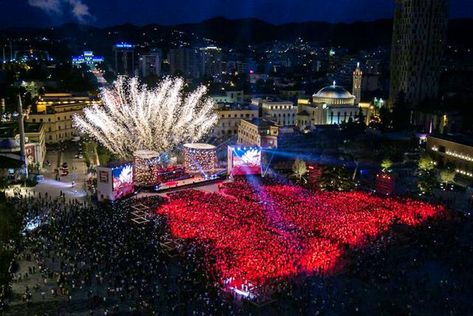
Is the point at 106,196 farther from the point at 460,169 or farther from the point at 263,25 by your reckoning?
the point at 263,25

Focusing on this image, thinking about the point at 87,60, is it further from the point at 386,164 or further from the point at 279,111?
the point at 386,164

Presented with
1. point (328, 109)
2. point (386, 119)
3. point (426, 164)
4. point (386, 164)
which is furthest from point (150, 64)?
point (426, 164)

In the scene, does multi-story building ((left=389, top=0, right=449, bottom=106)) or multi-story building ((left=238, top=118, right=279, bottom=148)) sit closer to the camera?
multi-story building ((left=238, top=118, right=279, bottom=148))

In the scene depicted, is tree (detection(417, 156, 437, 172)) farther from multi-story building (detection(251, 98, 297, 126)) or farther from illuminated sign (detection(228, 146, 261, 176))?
multi-story building (detection(251, 98, 297, 126))

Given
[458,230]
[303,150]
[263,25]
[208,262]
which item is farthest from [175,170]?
[263,25]

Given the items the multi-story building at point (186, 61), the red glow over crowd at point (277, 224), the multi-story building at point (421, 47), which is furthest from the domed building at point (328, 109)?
the multi-story building at point (186, 61)

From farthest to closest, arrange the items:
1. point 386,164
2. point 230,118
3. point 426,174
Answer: point 230,118
point 386,164
point 426,174

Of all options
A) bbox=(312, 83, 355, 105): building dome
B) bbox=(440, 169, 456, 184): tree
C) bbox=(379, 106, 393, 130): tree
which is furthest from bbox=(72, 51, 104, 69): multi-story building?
bbox=(440, 169, 456, 184): tree
